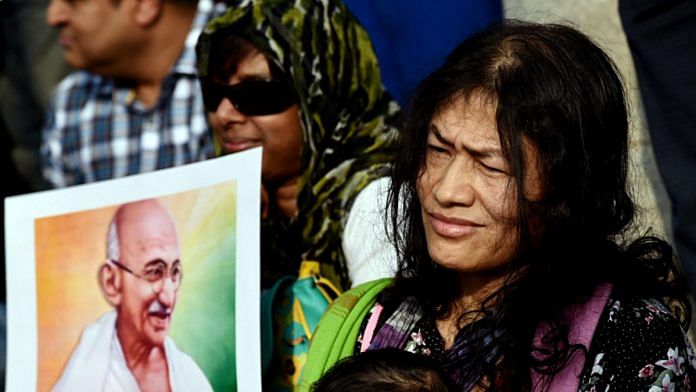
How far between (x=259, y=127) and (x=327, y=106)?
0.18 m

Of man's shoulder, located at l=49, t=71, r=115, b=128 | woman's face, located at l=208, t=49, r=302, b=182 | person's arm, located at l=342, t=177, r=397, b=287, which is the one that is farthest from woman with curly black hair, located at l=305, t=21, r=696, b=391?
man's shoulder, located at l=49, t=71, r=115, b=128

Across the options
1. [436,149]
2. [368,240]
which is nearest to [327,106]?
[368,240]

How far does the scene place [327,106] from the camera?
9.98 feet

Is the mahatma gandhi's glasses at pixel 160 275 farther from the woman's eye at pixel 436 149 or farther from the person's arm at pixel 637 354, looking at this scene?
the person's arm at pixel 637 354

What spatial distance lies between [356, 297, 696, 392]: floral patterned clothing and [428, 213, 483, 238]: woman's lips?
0.57 feet

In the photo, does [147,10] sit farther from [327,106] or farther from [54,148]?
[327,106]

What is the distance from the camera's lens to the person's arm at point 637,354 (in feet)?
6.21

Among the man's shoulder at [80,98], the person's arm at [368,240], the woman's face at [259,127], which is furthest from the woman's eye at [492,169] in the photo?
the man's shoulder at [80,98]

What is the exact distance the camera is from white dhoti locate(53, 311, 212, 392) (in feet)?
8.07

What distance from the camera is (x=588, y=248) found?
2.03 meters

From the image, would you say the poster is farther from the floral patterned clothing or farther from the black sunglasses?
the floral patterned clothing

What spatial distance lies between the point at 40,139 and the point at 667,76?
2310mm

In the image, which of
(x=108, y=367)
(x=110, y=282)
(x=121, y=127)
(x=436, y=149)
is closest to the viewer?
(x=436, y=149)

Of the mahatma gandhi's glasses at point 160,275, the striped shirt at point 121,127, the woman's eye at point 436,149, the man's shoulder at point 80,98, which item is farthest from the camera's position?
the man's shoulder at point 80,98
